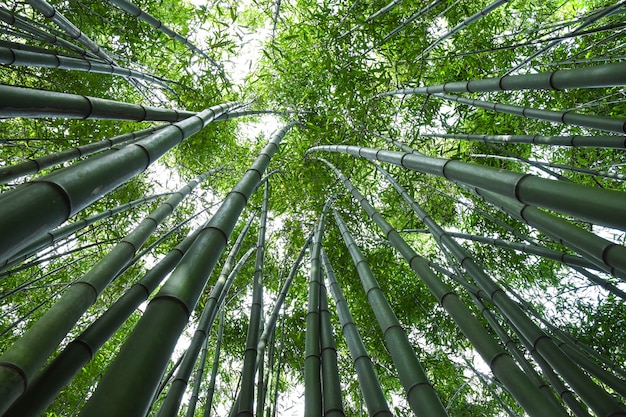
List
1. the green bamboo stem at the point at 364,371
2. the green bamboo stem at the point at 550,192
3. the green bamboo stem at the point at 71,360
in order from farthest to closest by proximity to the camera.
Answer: the green bamboo stem at the point at 364,371 → the green bamboo stem at the point at 71,360 → the green bamboo stem at the point at 550,192

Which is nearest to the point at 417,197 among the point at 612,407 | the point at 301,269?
the point at 301,269

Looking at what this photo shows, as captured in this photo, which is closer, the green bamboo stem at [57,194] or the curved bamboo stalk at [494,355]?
the green bamboo stem at [57,194]

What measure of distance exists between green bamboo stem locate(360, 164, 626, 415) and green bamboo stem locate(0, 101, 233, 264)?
191cm

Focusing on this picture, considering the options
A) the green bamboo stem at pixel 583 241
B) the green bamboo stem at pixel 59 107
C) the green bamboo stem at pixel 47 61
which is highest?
the green bamboo stem at pixel 47 61

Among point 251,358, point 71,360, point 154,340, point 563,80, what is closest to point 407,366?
point 251,358

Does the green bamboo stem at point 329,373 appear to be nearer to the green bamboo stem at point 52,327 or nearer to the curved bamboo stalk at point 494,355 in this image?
the curved bamboo stalk at point 494,355

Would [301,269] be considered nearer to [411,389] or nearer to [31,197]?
[411,389]

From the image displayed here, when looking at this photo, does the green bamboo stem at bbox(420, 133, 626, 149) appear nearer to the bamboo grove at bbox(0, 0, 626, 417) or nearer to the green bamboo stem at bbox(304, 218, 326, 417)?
the bamboo grove at bbox(0, 0, 626, 417)

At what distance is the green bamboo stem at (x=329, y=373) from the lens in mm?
1562

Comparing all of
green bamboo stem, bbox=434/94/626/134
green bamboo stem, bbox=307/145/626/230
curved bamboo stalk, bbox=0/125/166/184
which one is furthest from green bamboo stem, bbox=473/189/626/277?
curved bamboo stalk, bbox=0/125/166/184

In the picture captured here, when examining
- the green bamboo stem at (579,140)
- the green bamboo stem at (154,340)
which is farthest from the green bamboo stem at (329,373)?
the green bamboo stem at (579,140)

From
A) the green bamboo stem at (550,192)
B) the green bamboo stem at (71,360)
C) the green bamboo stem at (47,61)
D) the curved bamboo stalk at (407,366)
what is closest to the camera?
the green bamboo stem at (550,192)

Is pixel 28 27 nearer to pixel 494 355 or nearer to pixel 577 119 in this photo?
pixel 494 355

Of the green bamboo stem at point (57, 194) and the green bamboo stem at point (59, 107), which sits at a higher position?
the green bamboo stem at point (59, 107)
